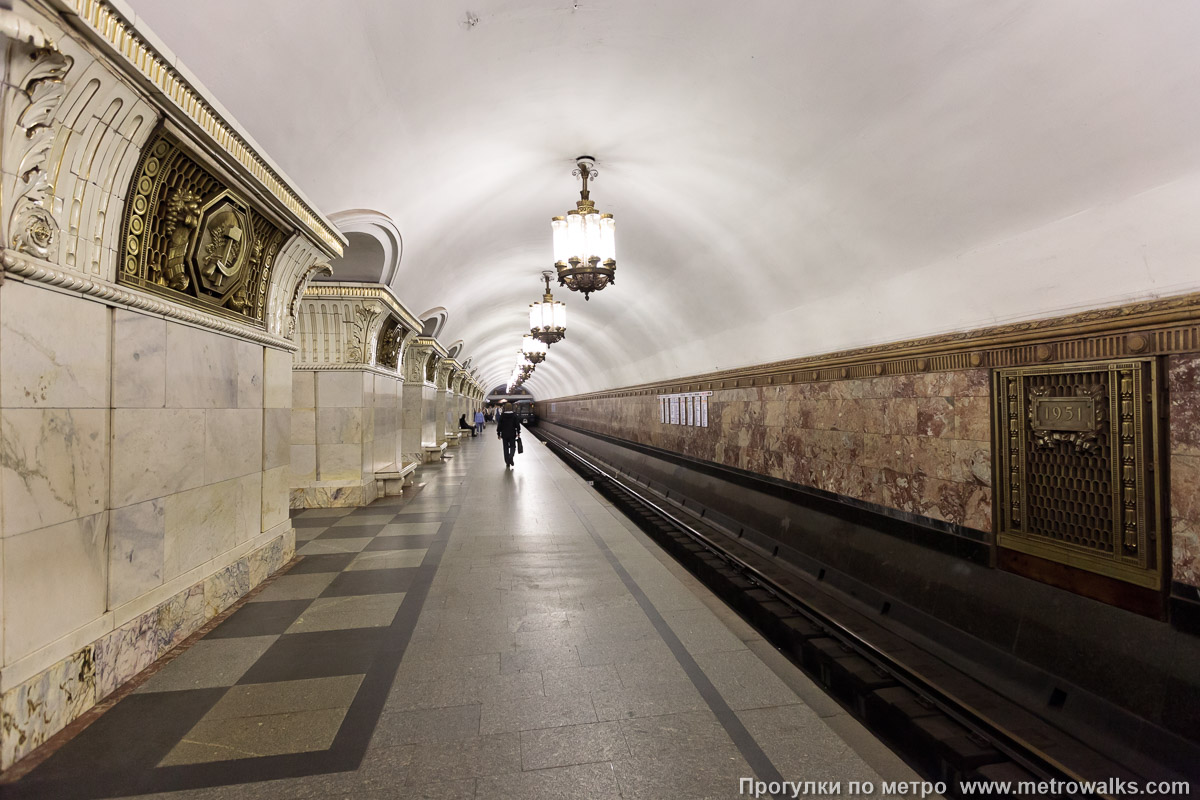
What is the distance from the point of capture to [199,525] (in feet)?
11.8

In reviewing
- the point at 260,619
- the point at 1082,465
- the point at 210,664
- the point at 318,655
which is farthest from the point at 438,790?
the point at 1082,465

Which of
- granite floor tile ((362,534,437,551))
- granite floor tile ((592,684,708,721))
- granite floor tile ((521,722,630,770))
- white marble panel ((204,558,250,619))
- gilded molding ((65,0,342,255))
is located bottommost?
granite floor tile ((521,722,630,770))

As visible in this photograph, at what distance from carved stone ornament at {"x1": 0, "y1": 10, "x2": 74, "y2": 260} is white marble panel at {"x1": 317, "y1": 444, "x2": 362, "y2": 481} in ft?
17.5

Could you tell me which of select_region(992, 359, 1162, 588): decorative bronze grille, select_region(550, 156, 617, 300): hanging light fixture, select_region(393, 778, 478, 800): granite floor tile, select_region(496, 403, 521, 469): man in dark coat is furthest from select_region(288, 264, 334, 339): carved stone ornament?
select_region(496, 403, 521, 469): man in dark coat

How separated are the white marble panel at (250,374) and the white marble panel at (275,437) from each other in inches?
7.5

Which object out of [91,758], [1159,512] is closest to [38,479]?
[91,758]

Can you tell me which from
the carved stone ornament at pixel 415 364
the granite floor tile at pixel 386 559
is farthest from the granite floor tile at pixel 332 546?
the carved stone ornament at pixel 415 364

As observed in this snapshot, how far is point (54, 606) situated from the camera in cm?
240

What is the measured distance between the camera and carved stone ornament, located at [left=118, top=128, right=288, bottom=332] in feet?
9.52

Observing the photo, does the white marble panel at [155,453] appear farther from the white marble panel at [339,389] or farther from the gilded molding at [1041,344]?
the gilded molding at [1041,344]

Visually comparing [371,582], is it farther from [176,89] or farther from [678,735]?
[176,89]

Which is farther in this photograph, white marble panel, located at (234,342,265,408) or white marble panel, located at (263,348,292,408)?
white marble panel, located at (263,348,292,408)

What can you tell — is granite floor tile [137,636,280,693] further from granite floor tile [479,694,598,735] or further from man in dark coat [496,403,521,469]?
man in dark coat [496,403,521,469]

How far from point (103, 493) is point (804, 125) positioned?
490 cm
